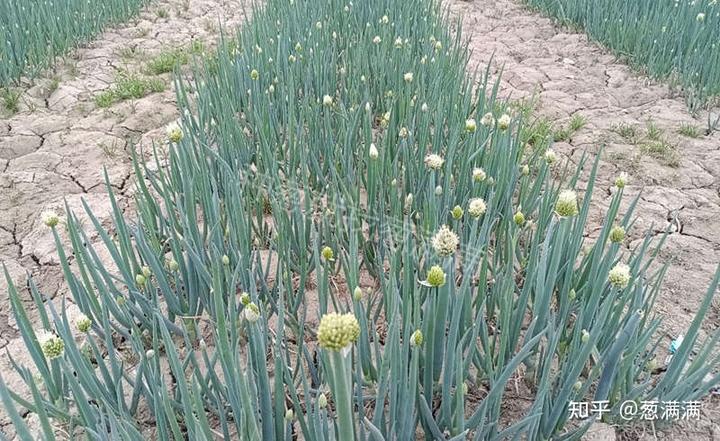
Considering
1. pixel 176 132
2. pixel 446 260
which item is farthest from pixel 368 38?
pixel 446 260

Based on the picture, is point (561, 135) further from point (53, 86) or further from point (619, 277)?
point (53, 86)

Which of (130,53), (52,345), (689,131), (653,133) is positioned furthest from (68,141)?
(689,131)

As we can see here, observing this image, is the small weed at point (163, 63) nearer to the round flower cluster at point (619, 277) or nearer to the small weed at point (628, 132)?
the small weed at point (628, 132)

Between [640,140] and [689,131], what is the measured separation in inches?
12.3

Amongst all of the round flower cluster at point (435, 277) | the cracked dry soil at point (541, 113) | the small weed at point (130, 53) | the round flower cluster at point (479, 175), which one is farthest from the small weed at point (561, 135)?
the small weed at point (130, 53)

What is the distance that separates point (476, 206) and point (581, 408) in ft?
1.78

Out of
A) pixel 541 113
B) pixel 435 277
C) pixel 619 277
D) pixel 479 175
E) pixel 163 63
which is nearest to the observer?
pixel 435 277

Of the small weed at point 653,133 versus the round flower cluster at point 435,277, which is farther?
the small weed at point 653,133

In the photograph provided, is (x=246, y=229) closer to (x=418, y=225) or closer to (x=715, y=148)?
(x=418, y=225)

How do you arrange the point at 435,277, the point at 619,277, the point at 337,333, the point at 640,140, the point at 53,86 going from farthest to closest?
the point at 53,86, the point at 640,140, the point at 619,277, the point at 435,277, the point at 337,333

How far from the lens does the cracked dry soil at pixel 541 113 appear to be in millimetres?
2289

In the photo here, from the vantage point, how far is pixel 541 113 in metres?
3.65

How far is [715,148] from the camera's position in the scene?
3.16 m

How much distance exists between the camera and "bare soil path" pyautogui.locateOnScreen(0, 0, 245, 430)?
2.38 metres
